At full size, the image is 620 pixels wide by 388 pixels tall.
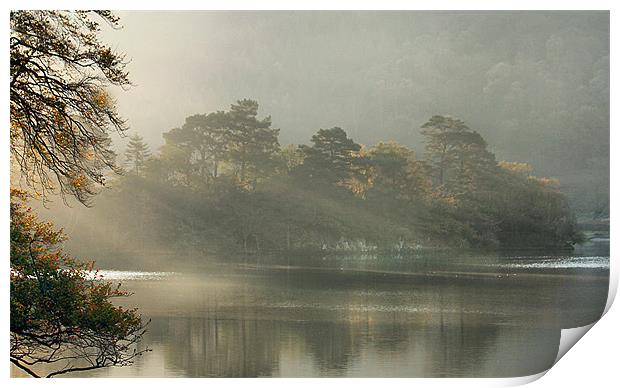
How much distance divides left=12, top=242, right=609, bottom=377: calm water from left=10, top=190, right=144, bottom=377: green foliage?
160 mm

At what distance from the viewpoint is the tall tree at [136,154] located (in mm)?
7703

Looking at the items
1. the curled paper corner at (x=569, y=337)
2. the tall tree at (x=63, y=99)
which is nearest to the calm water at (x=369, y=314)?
the curled paper corner at (x=569, y=337)

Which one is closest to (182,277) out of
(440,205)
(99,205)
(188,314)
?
(188,314)

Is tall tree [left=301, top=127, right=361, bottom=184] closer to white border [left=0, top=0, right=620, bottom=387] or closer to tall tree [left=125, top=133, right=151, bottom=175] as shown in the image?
white border [left=0, top=0, right=620, bottom=387]

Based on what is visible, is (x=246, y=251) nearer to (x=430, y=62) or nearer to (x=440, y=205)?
(x=440, y=205)

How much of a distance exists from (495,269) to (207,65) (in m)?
3.02

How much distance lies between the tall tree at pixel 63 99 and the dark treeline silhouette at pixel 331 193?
0.36 metres

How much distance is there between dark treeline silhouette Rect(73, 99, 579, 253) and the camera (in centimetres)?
784

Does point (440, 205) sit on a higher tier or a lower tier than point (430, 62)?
lower

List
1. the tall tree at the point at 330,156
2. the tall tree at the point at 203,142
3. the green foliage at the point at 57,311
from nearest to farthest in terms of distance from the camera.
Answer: the green foliage at the point at 57,311 → the tall tree at the point at 203,142 → the tall tree at the point at 330,156

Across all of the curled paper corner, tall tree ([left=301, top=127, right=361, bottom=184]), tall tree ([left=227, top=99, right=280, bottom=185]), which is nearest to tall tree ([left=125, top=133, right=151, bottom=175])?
tall tree ([left=227, top=99, right=280, bottom=185])

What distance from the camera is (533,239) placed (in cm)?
802
